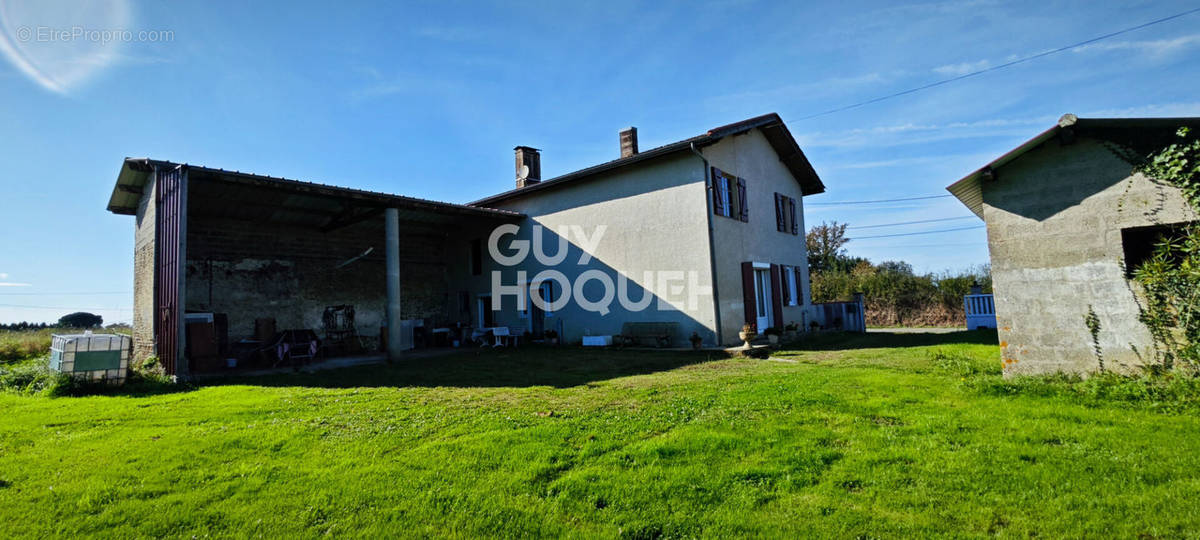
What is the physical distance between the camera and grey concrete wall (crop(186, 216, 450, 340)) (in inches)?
474

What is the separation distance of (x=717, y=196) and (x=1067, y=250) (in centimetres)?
700

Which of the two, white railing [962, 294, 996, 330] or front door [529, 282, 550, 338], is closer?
white railing [962, 294, 996, 330]

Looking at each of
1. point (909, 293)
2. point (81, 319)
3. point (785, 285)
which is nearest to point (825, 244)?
point (909, 293)

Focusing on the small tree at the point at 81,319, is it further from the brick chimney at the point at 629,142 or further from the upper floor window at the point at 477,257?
the brick chimney at the point at 629,142

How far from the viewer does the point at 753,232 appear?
43.8ft

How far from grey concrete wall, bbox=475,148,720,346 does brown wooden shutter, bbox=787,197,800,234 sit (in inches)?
220

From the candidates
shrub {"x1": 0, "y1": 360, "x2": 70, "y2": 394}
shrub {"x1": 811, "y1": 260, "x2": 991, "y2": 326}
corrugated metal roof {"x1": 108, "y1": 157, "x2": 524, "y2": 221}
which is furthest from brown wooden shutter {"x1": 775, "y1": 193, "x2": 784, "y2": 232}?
shrub {"x1": 0, "y1": 360, "x2": 70, "y2": 394}

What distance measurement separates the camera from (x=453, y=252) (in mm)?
16703

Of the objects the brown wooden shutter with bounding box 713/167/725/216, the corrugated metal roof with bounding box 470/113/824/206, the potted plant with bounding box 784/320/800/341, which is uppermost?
the corrugated metal roof with bounding box 470/113/824/206

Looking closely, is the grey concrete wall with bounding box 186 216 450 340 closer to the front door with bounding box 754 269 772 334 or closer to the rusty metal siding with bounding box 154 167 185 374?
the rusty metal siding with bounding box 154 167 185 374

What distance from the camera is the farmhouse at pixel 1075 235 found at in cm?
494

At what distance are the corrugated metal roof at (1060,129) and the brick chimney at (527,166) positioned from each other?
12.0 metres

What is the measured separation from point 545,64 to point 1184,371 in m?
9.20

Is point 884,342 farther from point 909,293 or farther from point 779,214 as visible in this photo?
point 909,293
